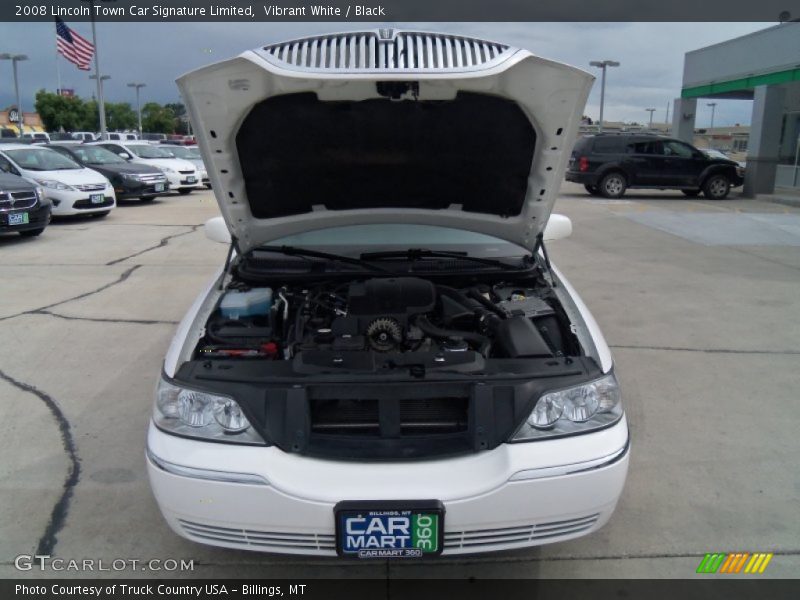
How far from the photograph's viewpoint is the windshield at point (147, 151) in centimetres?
1849

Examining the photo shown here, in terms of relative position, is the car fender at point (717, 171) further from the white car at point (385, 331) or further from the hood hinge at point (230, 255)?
the hood hinge at point (230, 255)

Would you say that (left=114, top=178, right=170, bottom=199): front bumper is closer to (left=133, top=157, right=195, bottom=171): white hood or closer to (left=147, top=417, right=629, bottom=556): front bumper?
(left=133, top=157, right=195, bottom=171): white hood

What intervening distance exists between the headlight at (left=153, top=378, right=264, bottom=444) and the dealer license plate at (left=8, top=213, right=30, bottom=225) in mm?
8998

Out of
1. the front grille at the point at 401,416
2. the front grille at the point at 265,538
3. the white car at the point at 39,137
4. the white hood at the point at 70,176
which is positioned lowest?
the front grille at the point at 265,538

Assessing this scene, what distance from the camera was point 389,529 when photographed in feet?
7.05


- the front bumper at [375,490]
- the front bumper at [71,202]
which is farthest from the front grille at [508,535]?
the front bumper at [71,202]

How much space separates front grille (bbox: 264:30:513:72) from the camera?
2.43 metres

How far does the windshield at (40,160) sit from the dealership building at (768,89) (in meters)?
17.0

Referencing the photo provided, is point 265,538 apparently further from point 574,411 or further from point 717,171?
point 717,171

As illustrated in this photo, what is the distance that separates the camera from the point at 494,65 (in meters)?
2.40

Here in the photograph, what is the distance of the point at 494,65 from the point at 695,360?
3525 mm

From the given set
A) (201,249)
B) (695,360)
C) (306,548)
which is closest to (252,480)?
(306,548)

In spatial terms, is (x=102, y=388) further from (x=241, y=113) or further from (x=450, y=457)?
(x=450, y=457)

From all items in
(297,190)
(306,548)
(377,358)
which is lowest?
(306,548)
